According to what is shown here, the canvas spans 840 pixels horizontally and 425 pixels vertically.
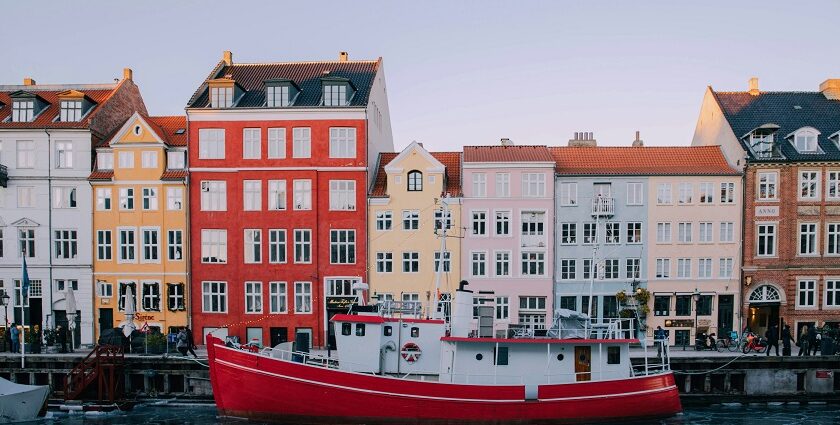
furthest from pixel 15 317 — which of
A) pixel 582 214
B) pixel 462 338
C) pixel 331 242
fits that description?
pixel 582 214

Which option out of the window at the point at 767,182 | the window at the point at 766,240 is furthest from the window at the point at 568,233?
the window at the point at 767,182

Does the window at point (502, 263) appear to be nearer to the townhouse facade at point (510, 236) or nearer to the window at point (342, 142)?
the townhouse facade at point (510, 236)

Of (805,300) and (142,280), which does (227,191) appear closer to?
(142,280)

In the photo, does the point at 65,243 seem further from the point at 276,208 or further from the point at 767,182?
Answer: the point at 767,182

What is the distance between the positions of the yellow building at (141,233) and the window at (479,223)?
1580cm

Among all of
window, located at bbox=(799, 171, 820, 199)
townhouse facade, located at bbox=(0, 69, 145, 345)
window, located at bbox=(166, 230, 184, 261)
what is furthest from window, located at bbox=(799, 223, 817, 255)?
townhouse facade, located at bbox=(0, 69, 145, 345)

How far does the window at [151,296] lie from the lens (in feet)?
122

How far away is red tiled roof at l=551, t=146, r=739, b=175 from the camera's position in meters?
36.6

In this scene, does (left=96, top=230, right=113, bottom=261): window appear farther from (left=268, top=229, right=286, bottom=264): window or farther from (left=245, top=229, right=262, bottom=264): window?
(left=268, top=229, right=286, bottom=264): window

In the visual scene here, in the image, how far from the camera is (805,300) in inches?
1428

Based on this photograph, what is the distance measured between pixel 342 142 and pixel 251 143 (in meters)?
5.03

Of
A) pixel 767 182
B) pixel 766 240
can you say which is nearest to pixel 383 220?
pixel 766 240

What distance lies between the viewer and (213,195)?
1468 inches

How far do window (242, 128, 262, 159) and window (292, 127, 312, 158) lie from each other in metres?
1.92
